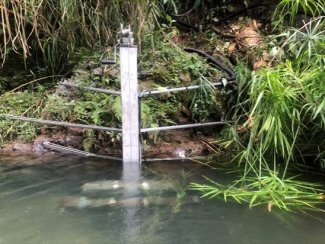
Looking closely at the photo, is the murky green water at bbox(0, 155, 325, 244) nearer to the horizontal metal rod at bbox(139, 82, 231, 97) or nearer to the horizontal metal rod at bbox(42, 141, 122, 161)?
the horizontal metal rod at bbox(42, 141, 122, 161)

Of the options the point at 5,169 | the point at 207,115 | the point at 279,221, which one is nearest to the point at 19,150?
the point at 5,169

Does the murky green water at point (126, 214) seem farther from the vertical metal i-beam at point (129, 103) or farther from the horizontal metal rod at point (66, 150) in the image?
the horizontal metal rod at point (66, 150)

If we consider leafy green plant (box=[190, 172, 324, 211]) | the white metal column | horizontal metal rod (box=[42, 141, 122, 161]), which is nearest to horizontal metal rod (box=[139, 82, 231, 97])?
the white metal column

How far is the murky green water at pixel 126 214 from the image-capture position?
2795 mm

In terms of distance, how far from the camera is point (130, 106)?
4203mm

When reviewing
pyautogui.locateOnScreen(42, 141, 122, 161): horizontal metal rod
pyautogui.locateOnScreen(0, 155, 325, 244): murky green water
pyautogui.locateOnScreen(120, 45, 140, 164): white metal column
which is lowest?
pyautogui.locateOnScreen(0, 155, 325, 244): murky green water

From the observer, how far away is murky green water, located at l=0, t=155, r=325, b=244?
2.79m

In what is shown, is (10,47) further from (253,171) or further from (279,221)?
(279,221)

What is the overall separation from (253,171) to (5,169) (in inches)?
85.5

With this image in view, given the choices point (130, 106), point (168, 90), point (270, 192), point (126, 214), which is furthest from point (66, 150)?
point (270, 192)

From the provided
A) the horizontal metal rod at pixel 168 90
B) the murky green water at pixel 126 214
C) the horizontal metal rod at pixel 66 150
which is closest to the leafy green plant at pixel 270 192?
the murky green water at pixel 126 214

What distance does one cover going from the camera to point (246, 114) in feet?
14.4

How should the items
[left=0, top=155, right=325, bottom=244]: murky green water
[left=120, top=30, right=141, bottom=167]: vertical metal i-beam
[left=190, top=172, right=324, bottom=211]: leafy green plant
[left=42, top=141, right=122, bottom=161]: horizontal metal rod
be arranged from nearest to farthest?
[left=0, top=155, right=325, bottom=244]: murky green water < [left=190, top=172, right=324, bottom=211]: leafy green plant < [left=120, top=30, right=141, bottom=167]: vertical metal i-beam < [left=42, top=141, right=122, bottom=161]: horizontal metal rod

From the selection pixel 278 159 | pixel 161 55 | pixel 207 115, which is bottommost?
pixel 278 159
